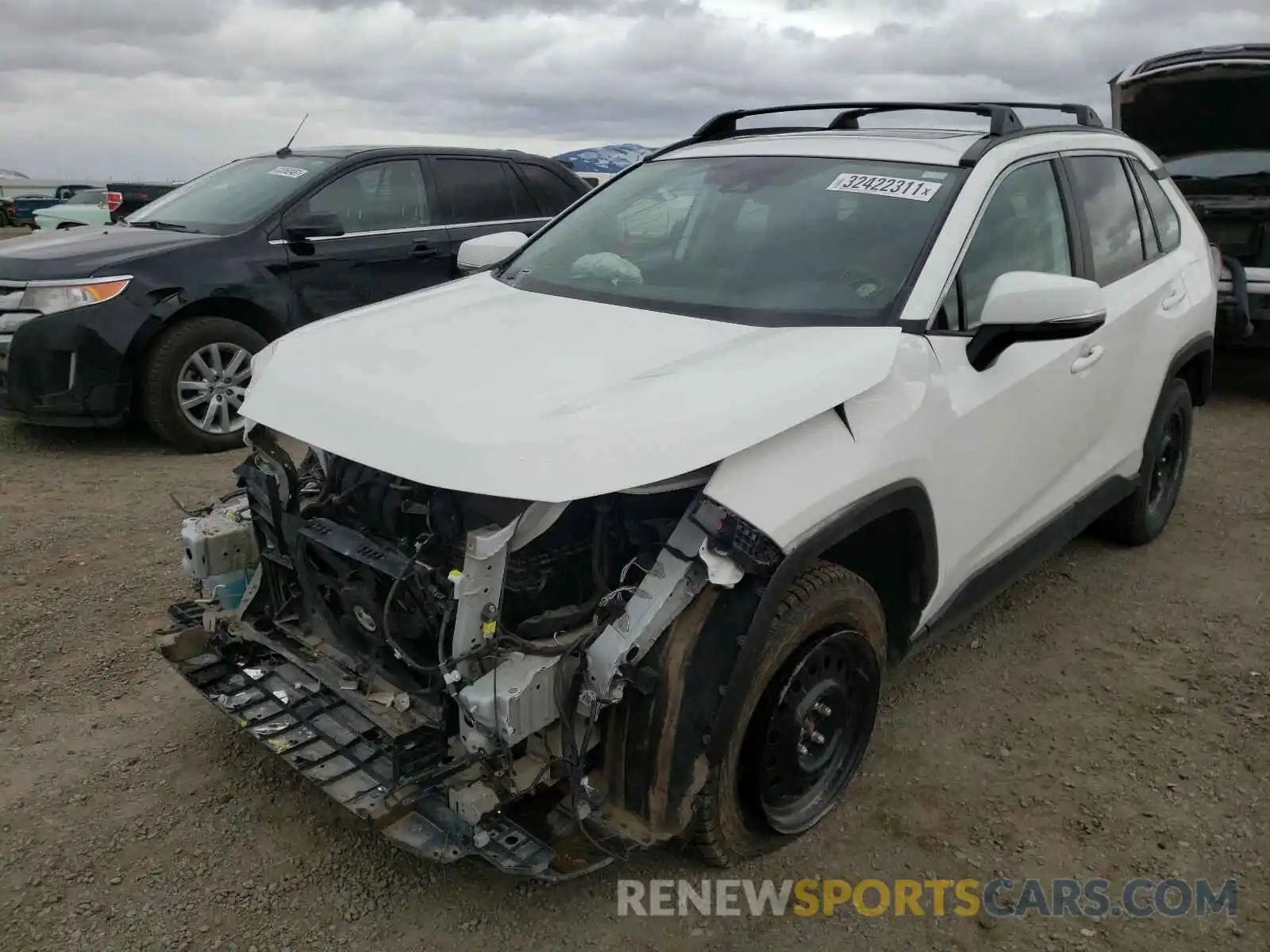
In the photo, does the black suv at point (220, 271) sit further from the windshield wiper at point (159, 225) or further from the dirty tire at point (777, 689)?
the dirty tire at point (777, 689)

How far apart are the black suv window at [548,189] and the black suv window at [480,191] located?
9 centimetres

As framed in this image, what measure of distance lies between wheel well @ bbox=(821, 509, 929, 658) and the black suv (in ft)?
14.5

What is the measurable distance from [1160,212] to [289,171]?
16.7 ft

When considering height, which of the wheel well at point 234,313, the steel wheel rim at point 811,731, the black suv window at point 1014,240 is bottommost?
the steel wheel rim at point 811,731

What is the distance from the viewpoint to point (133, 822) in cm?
280

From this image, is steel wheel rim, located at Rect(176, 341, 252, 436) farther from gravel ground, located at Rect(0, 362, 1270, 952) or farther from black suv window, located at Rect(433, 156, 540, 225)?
black suv window, located at Rect(433, 156, 540, 225)

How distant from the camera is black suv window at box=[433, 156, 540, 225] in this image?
6.88 meters

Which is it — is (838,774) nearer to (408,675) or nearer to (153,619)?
(408,675)

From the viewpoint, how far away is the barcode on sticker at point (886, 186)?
3105mm

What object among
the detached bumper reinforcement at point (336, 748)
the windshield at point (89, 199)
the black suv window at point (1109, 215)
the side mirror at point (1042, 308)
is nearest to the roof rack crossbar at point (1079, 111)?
the black suv window at point (1109, 215)

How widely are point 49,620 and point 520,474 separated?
2778 mm

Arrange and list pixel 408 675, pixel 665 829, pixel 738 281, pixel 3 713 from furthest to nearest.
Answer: pixel 3 713, pixel 738 281, pixel 408 675, pixel 665 829

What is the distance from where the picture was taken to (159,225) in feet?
21.1

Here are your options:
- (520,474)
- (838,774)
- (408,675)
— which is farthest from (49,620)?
(838,774)
